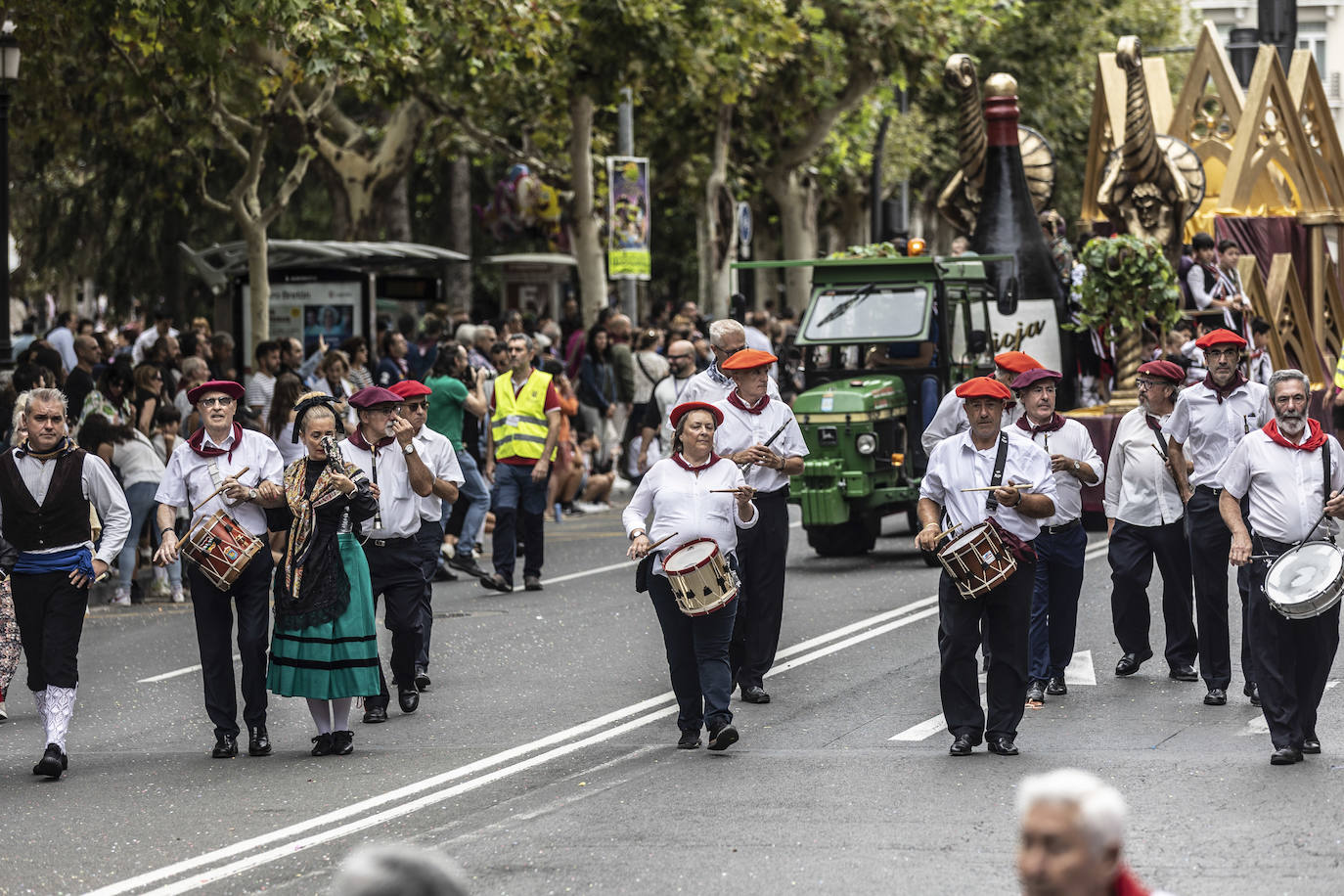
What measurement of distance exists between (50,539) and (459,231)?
78.4 feet

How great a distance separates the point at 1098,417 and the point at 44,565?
421 inches

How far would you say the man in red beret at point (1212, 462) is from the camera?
10.4m

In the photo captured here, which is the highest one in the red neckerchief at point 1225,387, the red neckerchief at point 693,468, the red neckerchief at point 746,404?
the red neckerchief at point 1225,387

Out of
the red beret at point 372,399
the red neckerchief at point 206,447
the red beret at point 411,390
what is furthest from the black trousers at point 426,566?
the red neckerchief at point 206,447

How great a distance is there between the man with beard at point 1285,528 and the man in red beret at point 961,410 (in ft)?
6.28

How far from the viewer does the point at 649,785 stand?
8.67 metres

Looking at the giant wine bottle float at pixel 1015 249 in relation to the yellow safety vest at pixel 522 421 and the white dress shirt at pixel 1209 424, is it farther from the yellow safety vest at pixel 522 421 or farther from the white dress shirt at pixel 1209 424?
the white dress shirt at pixel 1209 424

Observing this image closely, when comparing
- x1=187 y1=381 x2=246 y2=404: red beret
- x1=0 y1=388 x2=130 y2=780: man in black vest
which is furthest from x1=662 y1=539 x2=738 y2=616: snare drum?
x1=0 y1=388 x2=130 y2=780: man in black vest

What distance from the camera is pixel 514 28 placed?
2230cm

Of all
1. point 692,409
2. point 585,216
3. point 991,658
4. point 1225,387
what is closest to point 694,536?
point 692,409

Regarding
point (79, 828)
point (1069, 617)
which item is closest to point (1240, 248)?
point (1069, 617)

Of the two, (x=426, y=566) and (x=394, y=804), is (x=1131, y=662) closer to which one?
(x=426, y=566)

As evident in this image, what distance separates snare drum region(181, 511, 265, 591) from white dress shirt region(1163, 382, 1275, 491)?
4.70 metres

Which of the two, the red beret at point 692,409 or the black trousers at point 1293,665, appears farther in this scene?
the red beret at point 692,409
